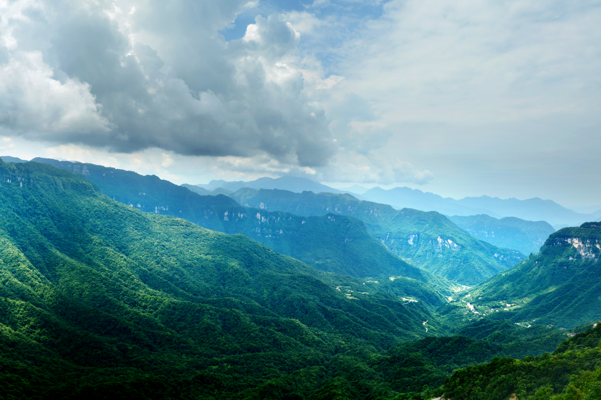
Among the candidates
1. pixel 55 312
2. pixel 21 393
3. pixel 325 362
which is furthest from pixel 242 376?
pixel 55 312

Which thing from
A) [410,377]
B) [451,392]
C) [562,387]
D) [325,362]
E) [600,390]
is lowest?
[325,362]

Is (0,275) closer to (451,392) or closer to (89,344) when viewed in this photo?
(89,344)

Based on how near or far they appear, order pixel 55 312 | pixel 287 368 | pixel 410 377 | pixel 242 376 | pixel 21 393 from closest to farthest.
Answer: pixel 21 393
pixel 410 377
pixel 242 376
pixel 287 368
pixel 55 312

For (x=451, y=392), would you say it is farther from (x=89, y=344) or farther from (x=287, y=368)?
(x=89, y=344)

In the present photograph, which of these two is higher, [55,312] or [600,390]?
[600,390]

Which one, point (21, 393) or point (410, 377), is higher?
point (21, 393)

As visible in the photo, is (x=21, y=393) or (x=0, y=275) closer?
(x=21, y=393)


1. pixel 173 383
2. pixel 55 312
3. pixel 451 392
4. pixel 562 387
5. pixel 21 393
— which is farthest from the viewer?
pixel 55 312

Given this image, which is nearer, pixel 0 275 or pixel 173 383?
pixel 173 383

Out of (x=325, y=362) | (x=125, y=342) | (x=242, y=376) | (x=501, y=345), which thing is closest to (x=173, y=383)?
(x=242, y=376)
